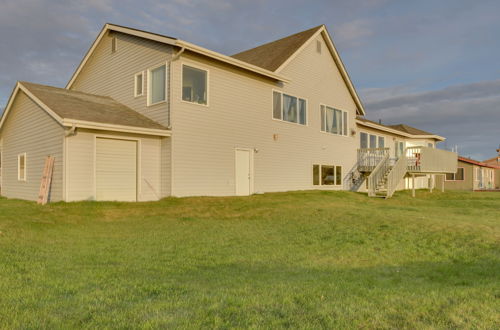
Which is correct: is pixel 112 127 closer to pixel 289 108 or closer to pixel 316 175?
pixel 289 108

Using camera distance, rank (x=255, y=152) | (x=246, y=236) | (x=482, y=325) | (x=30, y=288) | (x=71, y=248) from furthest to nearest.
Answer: (x=255, y=152) < (x=246, y=236) < (x=71, y=248) < (x=30, y=288) < (x=482, y=325)

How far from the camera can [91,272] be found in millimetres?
5266

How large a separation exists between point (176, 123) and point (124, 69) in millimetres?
4613

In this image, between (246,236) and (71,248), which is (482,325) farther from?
(71,248)

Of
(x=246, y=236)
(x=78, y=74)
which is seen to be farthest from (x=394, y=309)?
(x=78, y=74)

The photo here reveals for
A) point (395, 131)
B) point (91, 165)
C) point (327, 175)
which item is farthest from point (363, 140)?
point (91, 165)

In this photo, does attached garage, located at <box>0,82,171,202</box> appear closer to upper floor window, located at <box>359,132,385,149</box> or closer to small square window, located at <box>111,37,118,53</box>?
small square window, located at <box>111,37,118,53</box>

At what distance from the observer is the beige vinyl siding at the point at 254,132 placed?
46.0 ft

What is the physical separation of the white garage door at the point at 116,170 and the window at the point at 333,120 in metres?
11.4

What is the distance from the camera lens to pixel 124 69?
16.3 meters

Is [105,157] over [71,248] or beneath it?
over

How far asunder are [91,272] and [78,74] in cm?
1698

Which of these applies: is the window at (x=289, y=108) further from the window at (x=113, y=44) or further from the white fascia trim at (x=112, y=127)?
the window at (x=113, y=44)

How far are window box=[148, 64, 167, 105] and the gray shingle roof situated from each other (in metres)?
0.86
